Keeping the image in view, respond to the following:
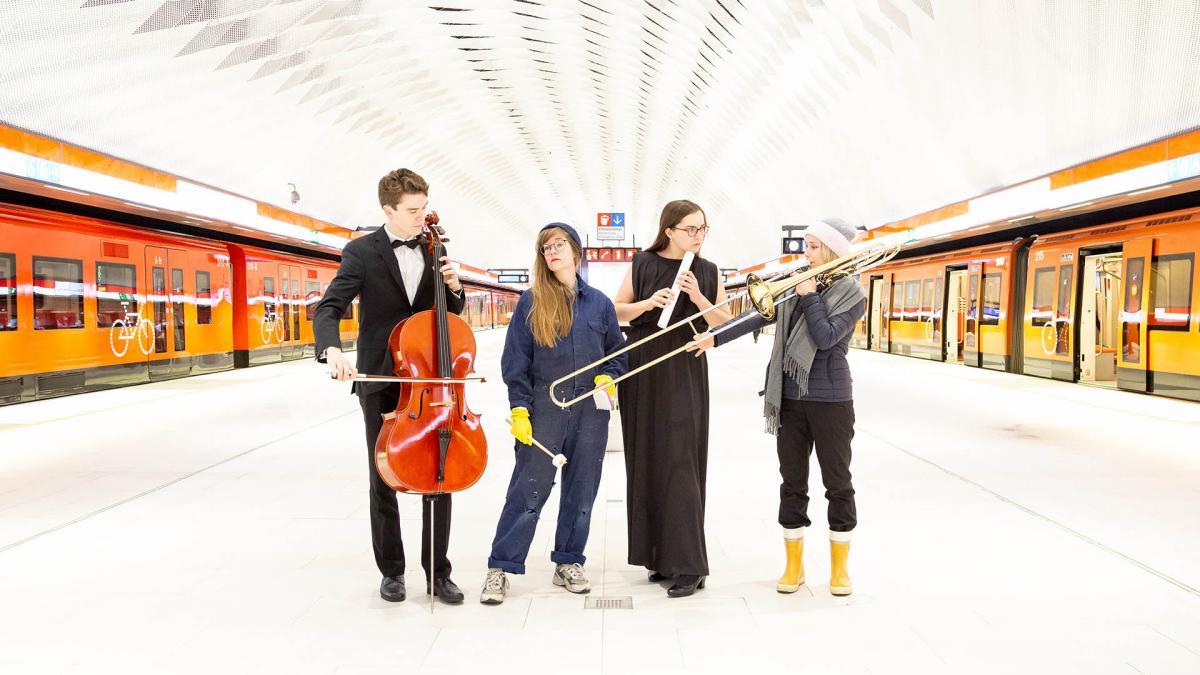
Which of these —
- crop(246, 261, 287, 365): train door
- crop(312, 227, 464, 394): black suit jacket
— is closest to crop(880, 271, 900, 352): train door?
crop(246, 261, 287, 365): train door

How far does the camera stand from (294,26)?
49.0 feet

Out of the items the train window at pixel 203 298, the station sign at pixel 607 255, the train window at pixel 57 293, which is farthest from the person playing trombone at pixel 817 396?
the train window at pixel 203 298

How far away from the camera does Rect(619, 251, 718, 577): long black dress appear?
3.59m

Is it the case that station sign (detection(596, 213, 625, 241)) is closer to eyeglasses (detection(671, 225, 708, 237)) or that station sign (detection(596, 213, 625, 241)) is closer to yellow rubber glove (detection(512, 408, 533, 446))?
eyeglasses (detection(671, 225, 708, 237))

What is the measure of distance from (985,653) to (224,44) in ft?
48.0

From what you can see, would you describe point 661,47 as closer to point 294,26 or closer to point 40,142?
point 294,26

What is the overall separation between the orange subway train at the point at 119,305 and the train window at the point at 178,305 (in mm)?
27

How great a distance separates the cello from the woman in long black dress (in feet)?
2.59

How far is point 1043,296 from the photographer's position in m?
16.1

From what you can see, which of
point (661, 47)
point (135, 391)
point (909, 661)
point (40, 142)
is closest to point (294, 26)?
point (40, 142)

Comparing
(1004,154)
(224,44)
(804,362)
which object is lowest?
(804,362)

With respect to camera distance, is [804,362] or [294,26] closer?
[804,362]

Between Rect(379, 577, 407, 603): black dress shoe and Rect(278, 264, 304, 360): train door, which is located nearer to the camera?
Rect(379, 577, 407, 603): black dress shoe

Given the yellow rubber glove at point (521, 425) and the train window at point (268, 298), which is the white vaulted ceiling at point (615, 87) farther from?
the yellow rubber glove at point (521, 425)
